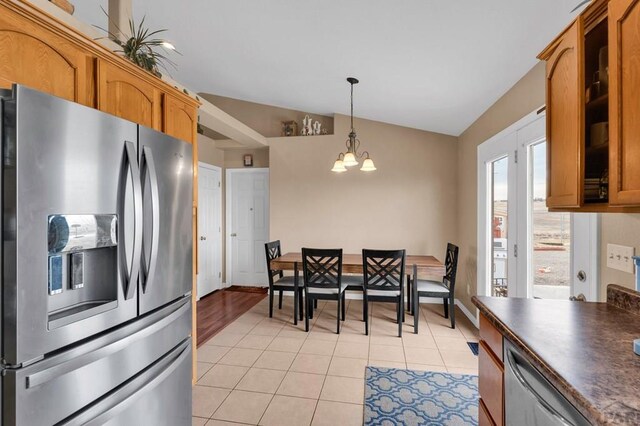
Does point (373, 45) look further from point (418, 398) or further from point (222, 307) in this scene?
point (222, 307)

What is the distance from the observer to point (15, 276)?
0.88m

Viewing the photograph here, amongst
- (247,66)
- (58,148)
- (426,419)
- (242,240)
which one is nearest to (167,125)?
(58,148)

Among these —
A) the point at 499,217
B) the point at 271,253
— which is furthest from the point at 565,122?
the point at 271,253

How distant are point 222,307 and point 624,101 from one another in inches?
169

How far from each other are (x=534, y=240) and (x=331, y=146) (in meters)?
3.00

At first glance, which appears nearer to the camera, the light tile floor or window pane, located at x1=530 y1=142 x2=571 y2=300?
window pane, located at x1=530 y1=142 x2=571 y2=300

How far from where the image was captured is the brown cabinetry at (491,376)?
4.10ft

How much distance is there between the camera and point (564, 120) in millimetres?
1373

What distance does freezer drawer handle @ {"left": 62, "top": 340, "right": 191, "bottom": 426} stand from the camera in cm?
106

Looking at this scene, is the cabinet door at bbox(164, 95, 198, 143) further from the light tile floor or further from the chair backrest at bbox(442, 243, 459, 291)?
the chair backrest at bbox(442, 243, 459, 291)

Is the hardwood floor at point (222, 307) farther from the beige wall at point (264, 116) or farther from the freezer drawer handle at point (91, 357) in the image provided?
the beige wall at point (264, 116)

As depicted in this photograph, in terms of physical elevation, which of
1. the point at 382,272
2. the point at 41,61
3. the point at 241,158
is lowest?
the point at 382,272

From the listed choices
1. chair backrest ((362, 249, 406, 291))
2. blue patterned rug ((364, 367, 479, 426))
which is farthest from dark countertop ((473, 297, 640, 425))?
chair backrest ((362, 249, 406, 291))

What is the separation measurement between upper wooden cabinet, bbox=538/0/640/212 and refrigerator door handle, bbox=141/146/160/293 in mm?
1792
